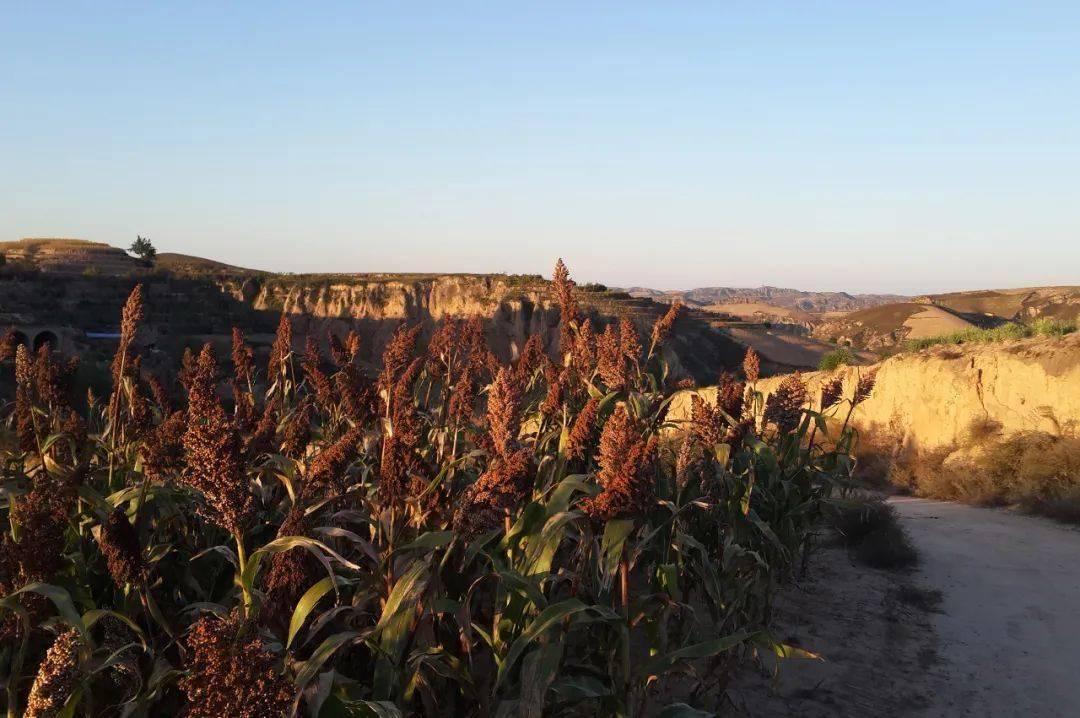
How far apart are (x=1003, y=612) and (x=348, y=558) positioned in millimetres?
5919

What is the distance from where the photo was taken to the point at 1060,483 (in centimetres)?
1012

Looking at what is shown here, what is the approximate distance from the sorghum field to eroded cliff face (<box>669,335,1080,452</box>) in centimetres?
769

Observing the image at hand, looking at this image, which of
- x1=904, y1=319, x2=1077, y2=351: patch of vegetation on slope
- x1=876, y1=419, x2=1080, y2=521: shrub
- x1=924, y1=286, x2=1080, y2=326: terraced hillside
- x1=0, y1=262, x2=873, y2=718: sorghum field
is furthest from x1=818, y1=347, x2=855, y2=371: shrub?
x1=924, y1=286, x2=1080, y2=326: terraced hillside

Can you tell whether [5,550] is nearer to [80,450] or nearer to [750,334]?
[80,450]

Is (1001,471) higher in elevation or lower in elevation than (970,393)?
lower

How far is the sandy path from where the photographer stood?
14.9 feet

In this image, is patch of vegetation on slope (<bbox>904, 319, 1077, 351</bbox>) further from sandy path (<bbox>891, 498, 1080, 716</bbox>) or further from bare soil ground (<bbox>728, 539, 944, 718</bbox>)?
bare soil ground (<bbox>728, 539, 944, 718</bbox>)

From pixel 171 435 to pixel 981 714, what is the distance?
478cm

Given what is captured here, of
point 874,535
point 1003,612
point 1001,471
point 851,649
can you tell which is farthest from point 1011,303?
point 851,649

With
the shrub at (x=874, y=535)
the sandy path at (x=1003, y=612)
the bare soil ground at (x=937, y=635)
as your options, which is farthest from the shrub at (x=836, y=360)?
the shrub at (x=874, y=535)

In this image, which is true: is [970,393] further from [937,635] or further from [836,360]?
[937,635]

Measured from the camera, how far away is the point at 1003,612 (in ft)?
20.0

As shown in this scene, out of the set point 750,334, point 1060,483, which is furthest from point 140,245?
point 1060,483

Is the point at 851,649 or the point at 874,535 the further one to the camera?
the point at 874,535
